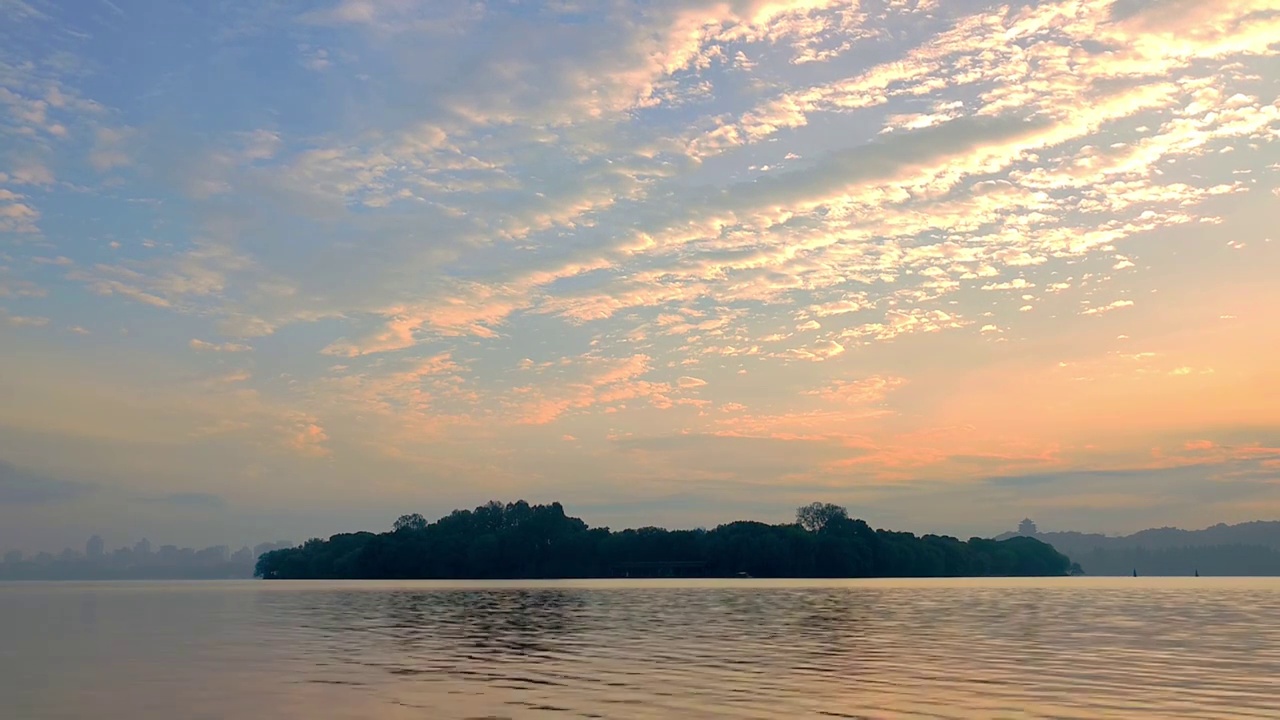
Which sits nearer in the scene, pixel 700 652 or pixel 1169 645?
pixel 700 652

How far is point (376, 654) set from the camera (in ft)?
151

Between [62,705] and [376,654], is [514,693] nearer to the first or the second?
[62,705]

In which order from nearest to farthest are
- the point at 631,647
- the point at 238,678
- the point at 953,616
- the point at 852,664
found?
1. the point at 238,678
2. the point at 852,664
3. the point at 631,647
4. the point at 953,616

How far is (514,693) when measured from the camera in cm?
3180

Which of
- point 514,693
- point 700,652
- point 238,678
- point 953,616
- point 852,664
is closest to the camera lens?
point 514,693

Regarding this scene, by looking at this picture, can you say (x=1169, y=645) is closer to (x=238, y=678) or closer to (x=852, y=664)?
(x=852, y=664)

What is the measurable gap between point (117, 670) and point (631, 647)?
21.4 metres

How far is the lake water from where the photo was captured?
28812mm

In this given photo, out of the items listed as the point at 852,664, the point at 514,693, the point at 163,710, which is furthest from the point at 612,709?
→ the point at 852,664

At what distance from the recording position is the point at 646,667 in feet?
128

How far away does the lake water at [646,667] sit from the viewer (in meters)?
28.8

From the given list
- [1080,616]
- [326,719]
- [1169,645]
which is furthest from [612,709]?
[1080,616]

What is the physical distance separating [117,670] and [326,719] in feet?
60.0

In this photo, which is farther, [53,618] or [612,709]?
[53,618]
